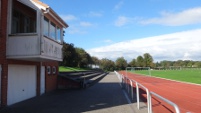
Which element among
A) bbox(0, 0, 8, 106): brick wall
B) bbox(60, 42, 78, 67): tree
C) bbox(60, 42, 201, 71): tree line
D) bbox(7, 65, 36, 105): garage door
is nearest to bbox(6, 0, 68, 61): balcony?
bbox(0, 0, 8, 106): brick wall

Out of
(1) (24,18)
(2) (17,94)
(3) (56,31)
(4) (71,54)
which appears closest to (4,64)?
(2) (17,94)

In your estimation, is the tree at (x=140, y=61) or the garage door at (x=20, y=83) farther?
the tree at (x=140, y=61)

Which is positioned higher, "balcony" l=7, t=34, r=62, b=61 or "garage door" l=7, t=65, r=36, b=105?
"balcony" l=7, t=34, r=62, b=61

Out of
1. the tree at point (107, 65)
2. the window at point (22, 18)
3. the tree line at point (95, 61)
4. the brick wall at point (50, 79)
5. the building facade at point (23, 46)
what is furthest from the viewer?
the tree at point (107, 65)

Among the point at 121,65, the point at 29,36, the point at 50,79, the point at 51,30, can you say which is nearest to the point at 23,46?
the point at 29,36

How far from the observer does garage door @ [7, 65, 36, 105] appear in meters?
13.3

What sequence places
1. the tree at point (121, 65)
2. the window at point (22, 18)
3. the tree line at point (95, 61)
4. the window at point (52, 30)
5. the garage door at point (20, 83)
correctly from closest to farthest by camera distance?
1. the garage door at point (20, 83)
2. the window at point (22, 18)
3. the window at point (52, 30)
4. the tree line at point (95, 61)
5. the tree at point (121, 65)

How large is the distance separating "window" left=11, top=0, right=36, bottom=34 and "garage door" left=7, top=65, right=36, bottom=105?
80.2 inches

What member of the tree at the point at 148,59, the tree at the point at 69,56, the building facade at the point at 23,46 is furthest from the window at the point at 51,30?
the tree at the point at 148,59

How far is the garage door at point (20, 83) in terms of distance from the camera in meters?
13.3

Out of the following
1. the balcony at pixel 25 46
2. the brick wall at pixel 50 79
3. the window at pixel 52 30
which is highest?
the window at pixel 52 30

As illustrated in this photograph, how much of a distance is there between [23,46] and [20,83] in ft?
7.79

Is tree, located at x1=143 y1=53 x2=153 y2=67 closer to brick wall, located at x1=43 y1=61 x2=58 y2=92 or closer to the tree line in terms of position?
the tree line

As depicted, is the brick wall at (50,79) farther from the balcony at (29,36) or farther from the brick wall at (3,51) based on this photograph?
the brick wall at (3,51)
